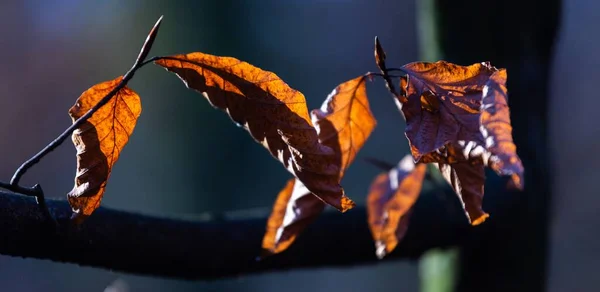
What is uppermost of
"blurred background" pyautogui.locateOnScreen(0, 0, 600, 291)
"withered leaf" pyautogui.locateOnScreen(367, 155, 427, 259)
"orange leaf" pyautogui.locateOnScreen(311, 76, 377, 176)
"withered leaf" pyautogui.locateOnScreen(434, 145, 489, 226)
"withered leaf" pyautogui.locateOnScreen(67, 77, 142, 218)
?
"withered leaf" pyautogui.locateOnScreen(67, 77, 142, 218)

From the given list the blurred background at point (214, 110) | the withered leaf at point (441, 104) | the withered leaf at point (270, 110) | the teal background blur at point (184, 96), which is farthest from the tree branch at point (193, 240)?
the teal background blur at point (184, 96)

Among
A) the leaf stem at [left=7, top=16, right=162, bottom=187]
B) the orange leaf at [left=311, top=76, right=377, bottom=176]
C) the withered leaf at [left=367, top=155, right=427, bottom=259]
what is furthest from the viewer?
the withered leaf at [left=367, top=155, right=427, bottom=259]

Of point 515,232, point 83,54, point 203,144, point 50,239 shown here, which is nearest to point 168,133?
point 203,144

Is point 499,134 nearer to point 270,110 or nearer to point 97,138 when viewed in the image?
point 270,110

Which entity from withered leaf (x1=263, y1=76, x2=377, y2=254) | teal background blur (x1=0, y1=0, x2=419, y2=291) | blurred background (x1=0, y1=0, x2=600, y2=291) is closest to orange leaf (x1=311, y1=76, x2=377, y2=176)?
withered leaf (x1=263, y1=76, x2=377, y2=254)

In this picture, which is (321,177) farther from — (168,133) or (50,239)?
(168,133)

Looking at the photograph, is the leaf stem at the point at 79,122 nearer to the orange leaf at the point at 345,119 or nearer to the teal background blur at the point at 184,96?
the orange leaf at the point at 345,119

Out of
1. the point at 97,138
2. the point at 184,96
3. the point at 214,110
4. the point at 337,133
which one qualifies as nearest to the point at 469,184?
the point at 337,133

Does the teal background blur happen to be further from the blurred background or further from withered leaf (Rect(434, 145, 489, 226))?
withered leaf (Rect(434, 145, 489, 226))
